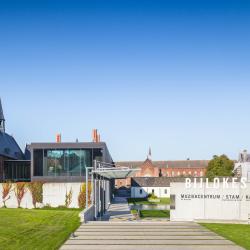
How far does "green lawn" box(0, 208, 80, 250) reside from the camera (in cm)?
1830

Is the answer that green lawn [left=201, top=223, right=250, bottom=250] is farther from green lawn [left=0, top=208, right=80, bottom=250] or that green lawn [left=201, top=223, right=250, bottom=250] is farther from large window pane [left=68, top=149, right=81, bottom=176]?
large window pane [left=68, top=149, right=81, bottom=176]

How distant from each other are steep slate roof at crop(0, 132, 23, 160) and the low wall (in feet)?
55.2

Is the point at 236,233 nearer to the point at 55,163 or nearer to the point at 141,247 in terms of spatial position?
the point at 141,247

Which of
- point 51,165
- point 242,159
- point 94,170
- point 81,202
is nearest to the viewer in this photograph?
point 94,170

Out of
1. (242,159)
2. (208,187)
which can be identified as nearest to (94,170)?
(208,187)

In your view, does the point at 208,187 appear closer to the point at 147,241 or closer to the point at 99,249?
the point at 147,241

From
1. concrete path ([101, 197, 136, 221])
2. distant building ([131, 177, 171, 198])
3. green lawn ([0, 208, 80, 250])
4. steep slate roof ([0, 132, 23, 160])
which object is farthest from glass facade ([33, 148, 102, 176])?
distant building ([131, 177, 171, 198])

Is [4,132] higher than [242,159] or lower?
higher

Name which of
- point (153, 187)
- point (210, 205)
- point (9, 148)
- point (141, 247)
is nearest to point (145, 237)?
point (141, 247)

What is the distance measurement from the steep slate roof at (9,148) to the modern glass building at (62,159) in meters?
12.3

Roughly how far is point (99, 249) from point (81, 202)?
22260mm

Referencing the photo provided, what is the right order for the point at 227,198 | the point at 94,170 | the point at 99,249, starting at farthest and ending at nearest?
the point at 94,170
the point at 227,198
the point at 99,249

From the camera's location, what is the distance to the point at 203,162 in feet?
448

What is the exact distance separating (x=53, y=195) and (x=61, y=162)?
5845mm
